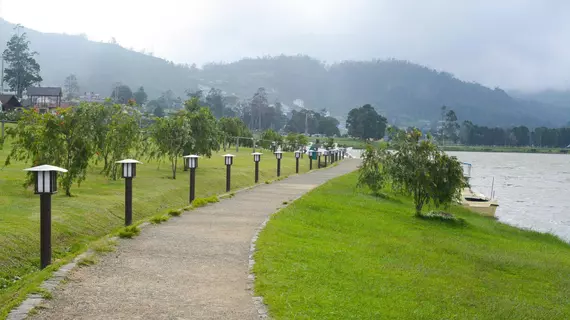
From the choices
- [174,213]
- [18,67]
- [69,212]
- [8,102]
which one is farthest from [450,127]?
[69,212]

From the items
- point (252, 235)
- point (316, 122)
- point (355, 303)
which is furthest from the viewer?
point (316, 122)

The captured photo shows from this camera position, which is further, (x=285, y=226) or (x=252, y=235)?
(x=285, y=226)

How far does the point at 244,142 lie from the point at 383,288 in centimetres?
6047

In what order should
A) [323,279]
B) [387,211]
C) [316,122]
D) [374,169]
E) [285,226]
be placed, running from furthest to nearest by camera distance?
Answer: [316,122] < [374,169] < [387,211] < [285,226] < [323,279]

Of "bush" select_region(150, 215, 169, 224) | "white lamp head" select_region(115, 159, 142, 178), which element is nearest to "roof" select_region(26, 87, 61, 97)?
"white lamp head" select_region(115, 159, 142, 178)

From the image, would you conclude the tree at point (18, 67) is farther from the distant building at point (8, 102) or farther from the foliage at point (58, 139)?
the foliage at point (58, 139)

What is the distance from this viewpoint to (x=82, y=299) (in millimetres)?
5676

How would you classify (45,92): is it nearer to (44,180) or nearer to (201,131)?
(201,131)

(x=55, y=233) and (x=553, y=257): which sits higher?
(x=55, y=233)

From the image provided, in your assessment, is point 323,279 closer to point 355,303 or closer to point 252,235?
point 355,303

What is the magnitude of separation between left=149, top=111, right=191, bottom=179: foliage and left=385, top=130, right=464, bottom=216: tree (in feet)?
34.1

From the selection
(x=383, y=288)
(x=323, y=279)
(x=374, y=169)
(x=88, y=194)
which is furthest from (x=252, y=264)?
(x=374, y=169)

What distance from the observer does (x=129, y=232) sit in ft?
30.4

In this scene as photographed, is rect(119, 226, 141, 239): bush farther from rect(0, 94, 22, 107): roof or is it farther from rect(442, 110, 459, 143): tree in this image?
rect(442, 110, 459, 143): tree
